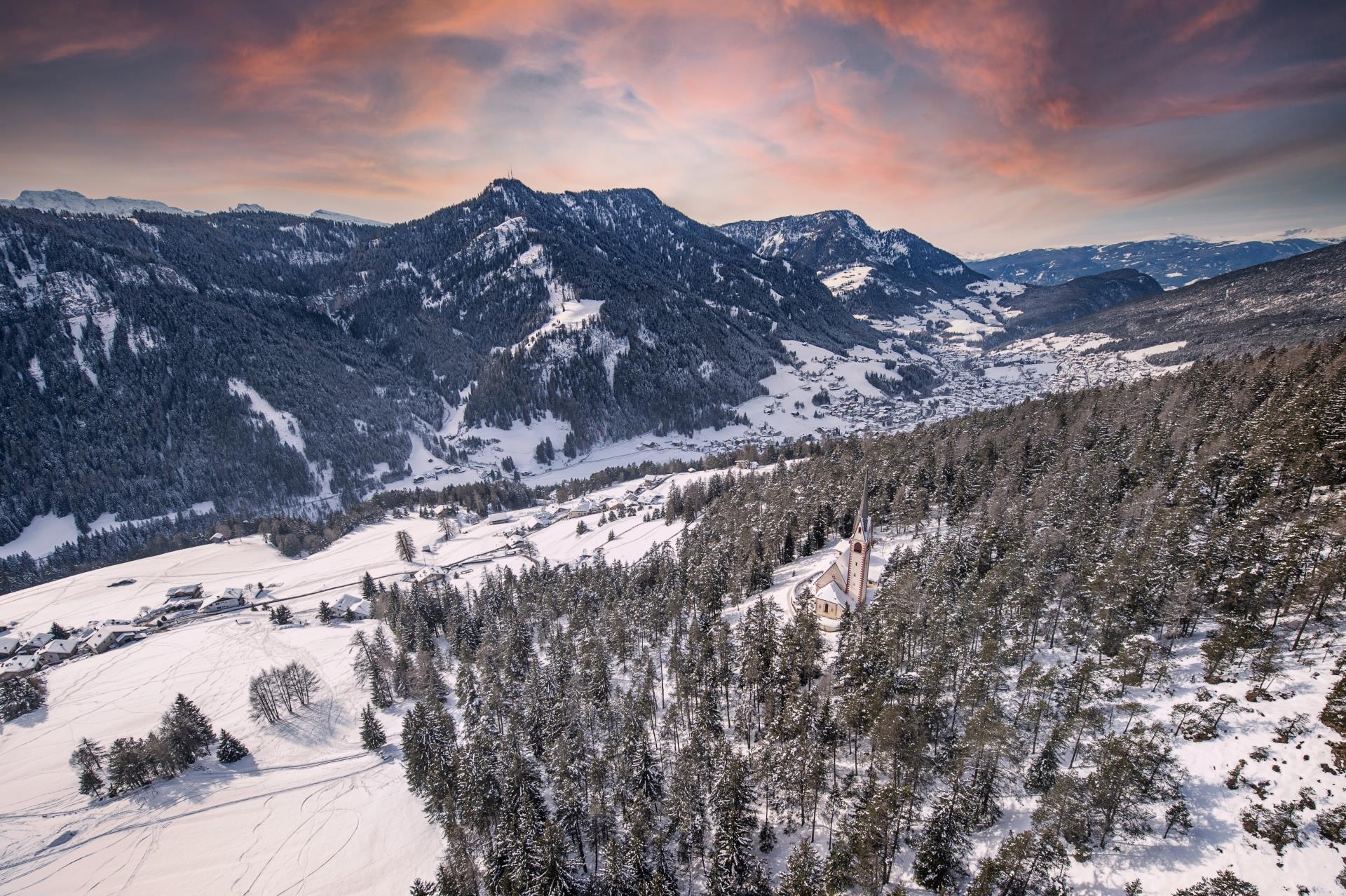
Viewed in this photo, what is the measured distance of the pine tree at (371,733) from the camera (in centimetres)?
7006

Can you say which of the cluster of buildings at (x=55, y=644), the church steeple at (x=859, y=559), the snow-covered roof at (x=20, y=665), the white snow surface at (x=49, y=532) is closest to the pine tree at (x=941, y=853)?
the church steeple at (x=859, y=559)

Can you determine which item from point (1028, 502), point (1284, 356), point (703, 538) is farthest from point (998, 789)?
point (1284, 356)

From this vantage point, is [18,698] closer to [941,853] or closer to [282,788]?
[282,788]

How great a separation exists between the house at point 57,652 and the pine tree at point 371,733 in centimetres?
8367

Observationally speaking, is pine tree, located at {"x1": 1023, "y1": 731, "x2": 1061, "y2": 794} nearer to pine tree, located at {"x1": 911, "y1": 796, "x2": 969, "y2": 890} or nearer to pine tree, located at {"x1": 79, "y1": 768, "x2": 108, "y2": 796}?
pine tree, located at {"x1": 911, "y1": 796, "x2": 969, "y2": 890}

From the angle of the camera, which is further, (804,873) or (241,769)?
(241,769)

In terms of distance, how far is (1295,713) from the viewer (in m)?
35.2

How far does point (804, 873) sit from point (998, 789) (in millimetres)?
20009

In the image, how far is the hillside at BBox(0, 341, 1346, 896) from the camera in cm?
3578

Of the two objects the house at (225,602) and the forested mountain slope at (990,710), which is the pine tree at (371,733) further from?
the house at (225,602)

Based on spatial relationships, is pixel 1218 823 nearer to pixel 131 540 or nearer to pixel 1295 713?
pixel 1295 713

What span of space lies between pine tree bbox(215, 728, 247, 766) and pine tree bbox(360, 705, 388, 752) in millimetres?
17300

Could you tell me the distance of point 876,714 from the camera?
45625mm

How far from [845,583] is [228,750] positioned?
294 feet
